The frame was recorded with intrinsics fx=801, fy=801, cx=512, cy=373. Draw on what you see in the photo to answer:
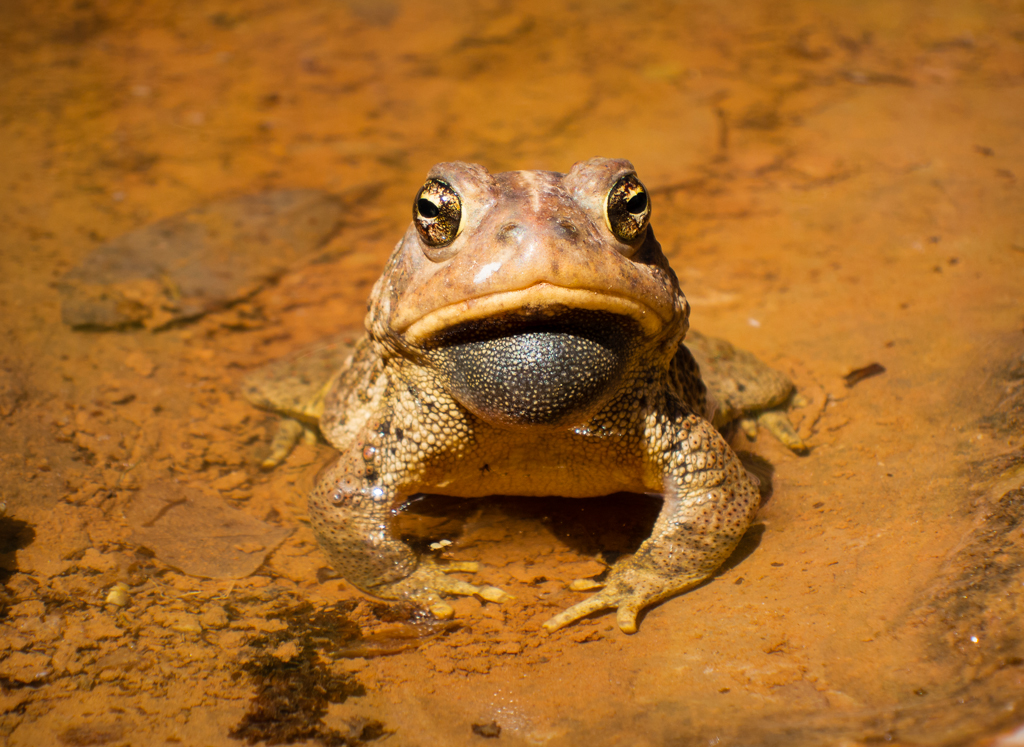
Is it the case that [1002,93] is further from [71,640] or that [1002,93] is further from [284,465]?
[71,640]

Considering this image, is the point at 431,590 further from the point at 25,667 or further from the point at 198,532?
the point at 25,667

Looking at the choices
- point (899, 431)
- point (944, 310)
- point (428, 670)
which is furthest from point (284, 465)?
point (944, 310)

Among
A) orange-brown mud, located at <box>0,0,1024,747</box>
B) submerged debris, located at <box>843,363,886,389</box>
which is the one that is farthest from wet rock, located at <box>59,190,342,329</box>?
submerged debris, located at <box>843,363,886,389</box>

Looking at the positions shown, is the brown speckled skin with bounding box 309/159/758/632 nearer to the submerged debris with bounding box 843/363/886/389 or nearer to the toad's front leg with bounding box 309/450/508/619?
the toad's front leg with bounding box 309/450/508/619

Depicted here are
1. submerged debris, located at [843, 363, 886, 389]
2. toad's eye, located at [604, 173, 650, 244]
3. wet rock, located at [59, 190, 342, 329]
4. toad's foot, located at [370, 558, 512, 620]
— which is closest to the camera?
toad's eye, located at [604, 173, 650, 244]

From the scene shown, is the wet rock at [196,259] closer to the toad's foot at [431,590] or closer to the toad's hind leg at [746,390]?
the toad's foot at [431,590]

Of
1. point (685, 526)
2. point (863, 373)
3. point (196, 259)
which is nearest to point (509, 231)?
point (685, 526)
